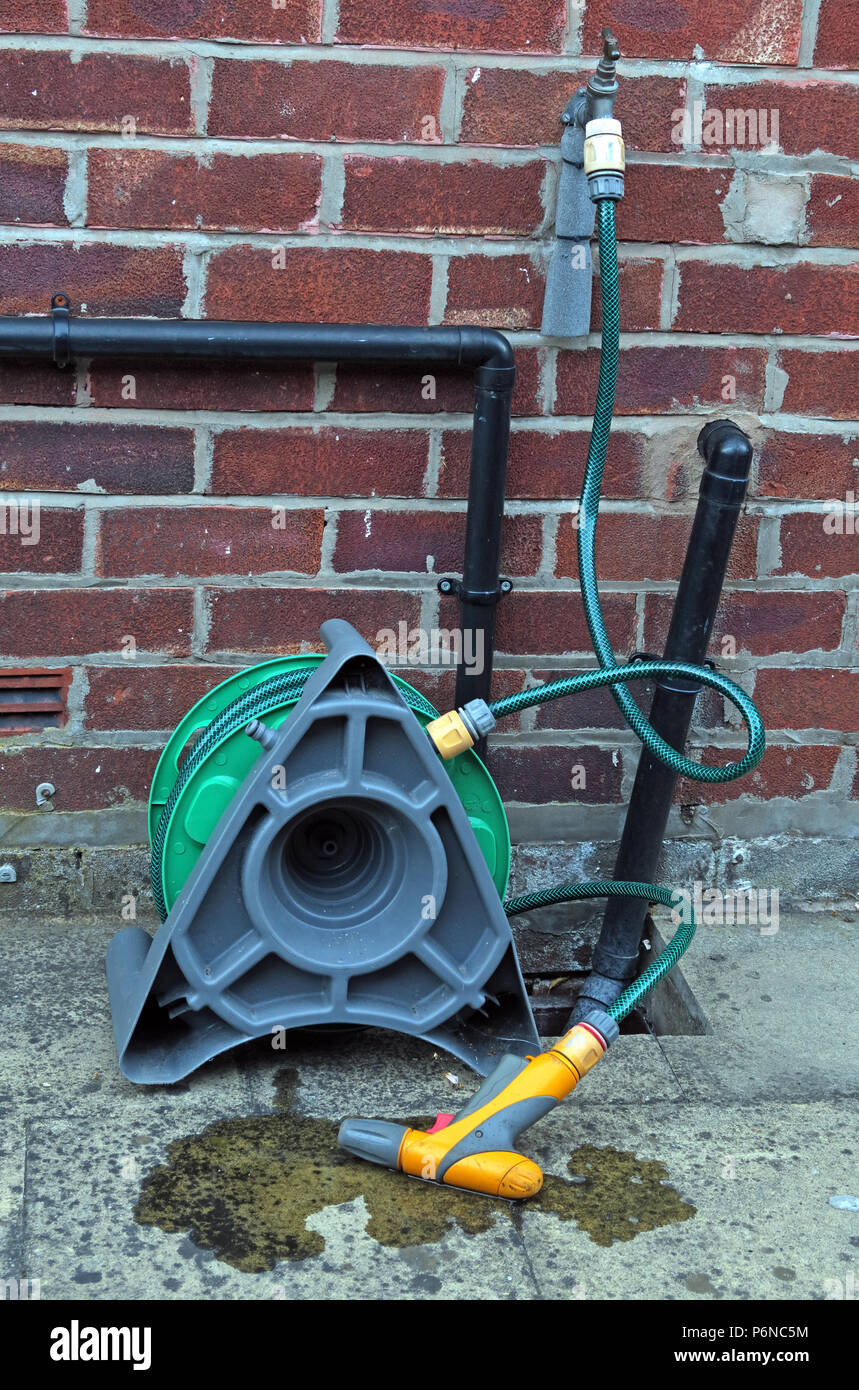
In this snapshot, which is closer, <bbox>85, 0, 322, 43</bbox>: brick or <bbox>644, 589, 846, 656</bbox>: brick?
<bbox>85, 0, 322, 43</bbox>: brick

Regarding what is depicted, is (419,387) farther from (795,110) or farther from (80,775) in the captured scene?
(80,775)

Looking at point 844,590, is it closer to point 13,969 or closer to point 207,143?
point 207,143

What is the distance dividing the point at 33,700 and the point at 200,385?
1.86ft

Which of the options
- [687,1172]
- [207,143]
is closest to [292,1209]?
[687,1172]

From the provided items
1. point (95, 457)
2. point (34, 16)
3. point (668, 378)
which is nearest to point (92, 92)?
point (34, 16)

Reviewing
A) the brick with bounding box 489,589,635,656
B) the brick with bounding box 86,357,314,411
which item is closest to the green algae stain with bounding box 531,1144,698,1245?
the brick with bounding box 489,589,635,656

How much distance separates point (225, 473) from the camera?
196cm

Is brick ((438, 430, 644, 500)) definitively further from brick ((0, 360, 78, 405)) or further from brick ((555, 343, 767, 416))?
brick ((0, 360, 78, 405))

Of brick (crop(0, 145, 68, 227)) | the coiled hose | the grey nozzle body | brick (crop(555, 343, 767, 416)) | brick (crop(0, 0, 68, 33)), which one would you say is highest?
brick (crop(0, 0, 68, 33))

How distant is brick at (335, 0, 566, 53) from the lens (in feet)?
5.95

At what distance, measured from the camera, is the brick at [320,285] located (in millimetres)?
1884

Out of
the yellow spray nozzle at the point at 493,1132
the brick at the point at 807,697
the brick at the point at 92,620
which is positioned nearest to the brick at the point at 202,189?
the brick at the point at 92,620

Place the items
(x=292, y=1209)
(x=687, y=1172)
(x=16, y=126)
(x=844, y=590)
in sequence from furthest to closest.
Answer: (x=844, y=590) < (x=16, y=126) < (x=687, y=1172) < (x=292, y=1209)

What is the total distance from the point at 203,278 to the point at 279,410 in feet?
0.72
